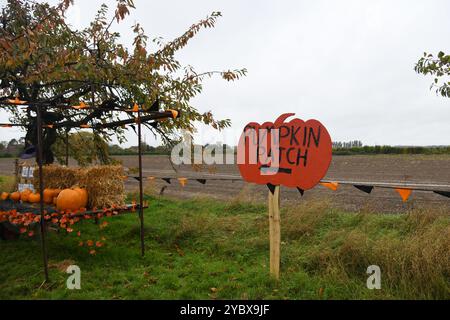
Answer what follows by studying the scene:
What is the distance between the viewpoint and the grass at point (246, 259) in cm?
409

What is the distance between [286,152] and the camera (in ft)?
13.9

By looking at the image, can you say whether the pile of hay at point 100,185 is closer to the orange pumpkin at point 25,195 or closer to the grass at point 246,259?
the grass at point 246,259

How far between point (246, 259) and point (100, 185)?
2.84 m

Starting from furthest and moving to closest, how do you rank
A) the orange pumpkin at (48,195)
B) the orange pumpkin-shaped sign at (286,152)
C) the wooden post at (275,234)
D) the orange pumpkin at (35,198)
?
1. the orange pumpkin at (35,198)
2. the orange pumpkin at (48,195)
3. the wooden post at (275,234)
4. the orange pumpkin-shaped sign at (286,152)

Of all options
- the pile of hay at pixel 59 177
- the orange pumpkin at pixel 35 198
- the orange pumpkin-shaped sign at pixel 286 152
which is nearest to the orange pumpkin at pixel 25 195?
the orange pumpkin at pixel 35 198

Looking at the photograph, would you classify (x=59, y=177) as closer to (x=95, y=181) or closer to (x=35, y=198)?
(x=35, y=198)

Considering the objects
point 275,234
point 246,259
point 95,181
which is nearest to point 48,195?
point 95,181

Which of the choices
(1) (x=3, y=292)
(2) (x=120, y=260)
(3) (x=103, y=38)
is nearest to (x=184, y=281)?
(2) (x=120, y=260)

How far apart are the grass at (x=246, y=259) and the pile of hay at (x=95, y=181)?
2.91ft

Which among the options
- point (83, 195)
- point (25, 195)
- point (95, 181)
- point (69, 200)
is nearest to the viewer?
point (69, 200)

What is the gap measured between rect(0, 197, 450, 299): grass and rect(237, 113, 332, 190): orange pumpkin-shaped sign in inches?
52.4

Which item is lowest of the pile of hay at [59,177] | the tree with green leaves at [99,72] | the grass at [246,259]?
the grass at [246,259]
